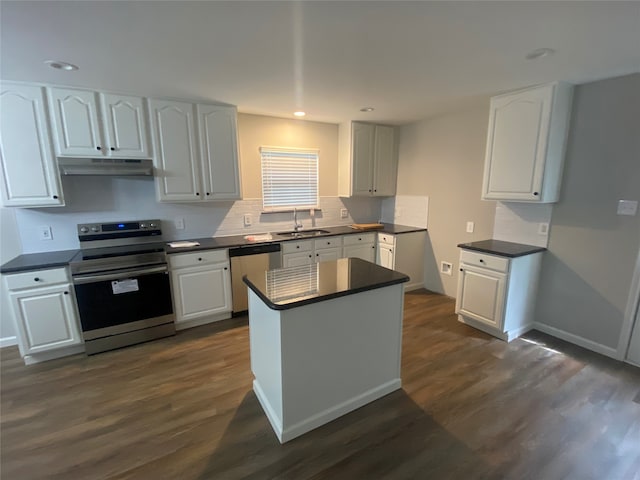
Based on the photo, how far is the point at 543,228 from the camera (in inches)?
122

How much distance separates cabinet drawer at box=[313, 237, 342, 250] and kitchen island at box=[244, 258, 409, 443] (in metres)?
1.66

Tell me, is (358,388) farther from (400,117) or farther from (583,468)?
(400,117)

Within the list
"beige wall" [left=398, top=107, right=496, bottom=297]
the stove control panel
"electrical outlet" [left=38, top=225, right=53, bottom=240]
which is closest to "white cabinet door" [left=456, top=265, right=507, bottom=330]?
"beige wall" [left=398, top=107, right=496, bottom=297]

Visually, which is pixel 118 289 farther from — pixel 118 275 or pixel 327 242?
pixel 327 242

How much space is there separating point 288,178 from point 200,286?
1.90 metres

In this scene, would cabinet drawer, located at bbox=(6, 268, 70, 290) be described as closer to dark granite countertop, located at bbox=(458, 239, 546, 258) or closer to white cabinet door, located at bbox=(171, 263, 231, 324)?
white cabinet door, located at bbox=(171, 263, 231, 324)

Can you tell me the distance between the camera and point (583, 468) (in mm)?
1661

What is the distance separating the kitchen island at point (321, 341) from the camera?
1.79 metres

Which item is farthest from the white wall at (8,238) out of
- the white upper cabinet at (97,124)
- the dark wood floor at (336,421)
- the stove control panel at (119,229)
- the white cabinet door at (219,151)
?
the white cabinet door at (219,151)

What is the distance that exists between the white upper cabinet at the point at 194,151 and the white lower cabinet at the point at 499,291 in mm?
2817

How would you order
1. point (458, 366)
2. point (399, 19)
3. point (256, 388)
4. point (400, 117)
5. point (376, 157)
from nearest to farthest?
point (399, 19) → point (256, 388) → point (458, 366) → point (400, 117) → point (376, 157)

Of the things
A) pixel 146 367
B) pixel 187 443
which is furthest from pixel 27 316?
pixel 187 443

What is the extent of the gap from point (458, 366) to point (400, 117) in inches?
124

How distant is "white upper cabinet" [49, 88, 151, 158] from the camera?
268 centimetres
